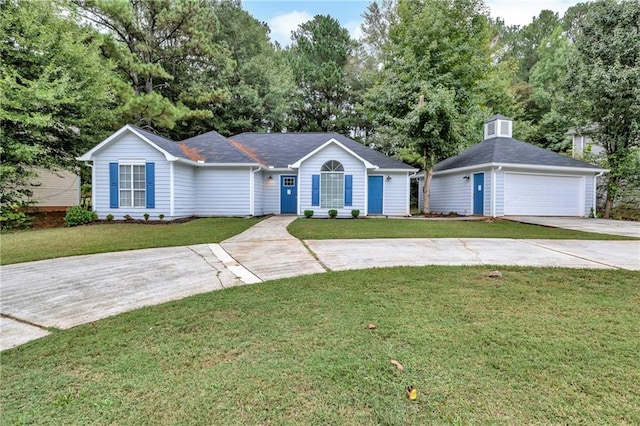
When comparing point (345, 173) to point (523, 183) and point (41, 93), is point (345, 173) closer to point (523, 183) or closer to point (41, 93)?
point (523, 183)

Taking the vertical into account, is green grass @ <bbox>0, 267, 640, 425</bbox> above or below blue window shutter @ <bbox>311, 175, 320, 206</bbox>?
below

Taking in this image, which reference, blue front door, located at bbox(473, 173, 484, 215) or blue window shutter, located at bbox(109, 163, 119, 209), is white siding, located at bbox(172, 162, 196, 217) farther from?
blue front door, located at bbox(473, 173, 484, 215)

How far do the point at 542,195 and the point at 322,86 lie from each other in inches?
700

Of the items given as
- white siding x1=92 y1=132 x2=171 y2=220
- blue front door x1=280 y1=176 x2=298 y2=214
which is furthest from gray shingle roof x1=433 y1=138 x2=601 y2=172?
white siding x1=92 y1=132 x2=171 y2=220

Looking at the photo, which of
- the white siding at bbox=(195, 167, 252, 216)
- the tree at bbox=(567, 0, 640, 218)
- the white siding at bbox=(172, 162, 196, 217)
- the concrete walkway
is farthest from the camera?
the white siding at bbox=(195, 167, 252, 216)

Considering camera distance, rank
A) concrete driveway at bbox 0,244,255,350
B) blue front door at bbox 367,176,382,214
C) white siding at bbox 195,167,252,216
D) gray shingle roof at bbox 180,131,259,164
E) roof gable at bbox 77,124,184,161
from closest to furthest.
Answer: concrete driveway at bbox 0,244,255,350 → roof gable at bbox 77,124,184,161 → gray shingle roof at bbox 180,131,259,164 → white siding at bbox 195,167,252,216 → blue front door at bbox 367,176,382,214

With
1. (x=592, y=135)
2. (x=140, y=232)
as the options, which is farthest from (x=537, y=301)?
(x=592, y=135)

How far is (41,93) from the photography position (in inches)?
406

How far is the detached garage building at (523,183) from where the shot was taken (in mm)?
14336

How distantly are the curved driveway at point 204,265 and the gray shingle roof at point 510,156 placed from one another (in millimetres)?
7715

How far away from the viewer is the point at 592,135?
15.4 m

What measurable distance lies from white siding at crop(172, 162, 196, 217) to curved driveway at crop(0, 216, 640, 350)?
575 centimetres

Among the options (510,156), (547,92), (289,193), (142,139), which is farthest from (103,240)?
(547,92)

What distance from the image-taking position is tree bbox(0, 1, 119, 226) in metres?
10.6
